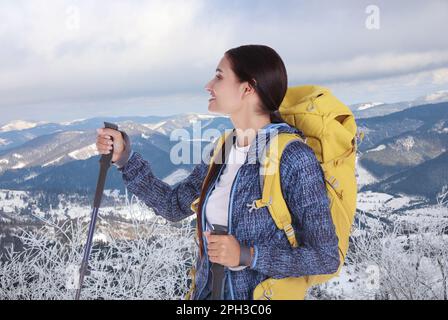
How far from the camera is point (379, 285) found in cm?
1412

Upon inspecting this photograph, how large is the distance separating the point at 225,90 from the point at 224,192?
14.8 inches

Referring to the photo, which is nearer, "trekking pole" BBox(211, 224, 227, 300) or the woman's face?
"trekking pole" BBox(211, 224, 227, 300)

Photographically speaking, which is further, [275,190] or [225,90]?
[225,90]

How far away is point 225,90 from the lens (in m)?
1.97

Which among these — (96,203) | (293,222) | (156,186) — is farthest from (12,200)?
(293,222)

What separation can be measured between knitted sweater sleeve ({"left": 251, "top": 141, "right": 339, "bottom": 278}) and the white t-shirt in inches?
7.0

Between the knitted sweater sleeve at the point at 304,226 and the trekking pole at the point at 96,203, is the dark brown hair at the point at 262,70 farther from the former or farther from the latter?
the trekking pole at the point at 96,203

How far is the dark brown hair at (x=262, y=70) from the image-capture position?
1.89m

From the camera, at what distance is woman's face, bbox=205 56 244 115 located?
196 centimetres

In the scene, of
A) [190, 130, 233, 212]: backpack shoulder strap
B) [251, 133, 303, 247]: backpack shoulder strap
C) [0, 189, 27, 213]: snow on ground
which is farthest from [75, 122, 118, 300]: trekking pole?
[0, 189, 27, 213]: snow on ground

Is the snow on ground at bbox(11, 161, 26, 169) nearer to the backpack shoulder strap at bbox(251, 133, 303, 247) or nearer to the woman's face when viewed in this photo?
the woman's face

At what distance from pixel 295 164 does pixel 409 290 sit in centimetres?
1360

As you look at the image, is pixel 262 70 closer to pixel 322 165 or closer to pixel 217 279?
pixel 322 165
